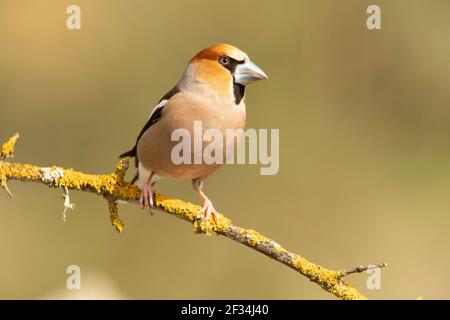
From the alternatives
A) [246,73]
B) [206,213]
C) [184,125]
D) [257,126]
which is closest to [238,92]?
[246,73]

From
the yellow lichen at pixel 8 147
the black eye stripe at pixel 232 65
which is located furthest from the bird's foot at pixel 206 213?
the yellow lichen at pixel 8 147

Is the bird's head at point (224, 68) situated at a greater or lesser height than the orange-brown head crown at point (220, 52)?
lesser

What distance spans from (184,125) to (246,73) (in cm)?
43

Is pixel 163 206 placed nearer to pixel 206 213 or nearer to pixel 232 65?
pixel 206 213

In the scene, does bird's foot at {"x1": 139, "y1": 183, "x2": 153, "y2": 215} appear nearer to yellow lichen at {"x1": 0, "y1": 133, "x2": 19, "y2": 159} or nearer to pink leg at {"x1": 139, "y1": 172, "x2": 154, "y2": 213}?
pink leg at {"x1": 139, "y1": 172, "x2": 154, "y2": 213}

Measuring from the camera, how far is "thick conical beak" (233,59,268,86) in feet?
13.0

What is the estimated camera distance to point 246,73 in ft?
13.2

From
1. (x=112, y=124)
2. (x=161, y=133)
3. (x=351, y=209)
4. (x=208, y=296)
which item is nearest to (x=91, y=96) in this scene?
(x=112, y=124)

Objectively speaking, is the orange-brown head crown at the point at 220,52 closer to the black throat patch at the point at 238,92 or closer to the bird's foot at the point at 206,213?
the black throat patch at the point at 238,92

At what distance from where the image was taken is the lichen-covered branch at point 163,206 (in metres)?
3.54

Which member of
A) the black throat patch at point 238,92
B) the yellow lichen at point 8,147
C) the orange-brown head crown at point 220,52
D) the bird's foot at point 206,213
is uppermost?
the orange-brown head crown at point 220,52

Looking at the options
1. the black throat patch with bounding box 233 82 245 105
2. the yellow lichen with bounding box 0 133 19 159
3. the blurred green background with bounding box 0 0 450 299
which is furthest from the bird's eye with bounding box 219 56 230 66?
the blurred green background with bounding box 0 0 450 299

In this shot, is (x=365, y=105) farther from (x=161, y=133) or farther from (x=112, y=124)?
(x=161, y=133)

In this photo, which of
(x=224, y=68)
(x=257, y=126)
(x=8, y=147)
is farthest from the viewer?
(x=257, y=126)
